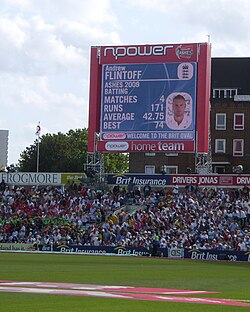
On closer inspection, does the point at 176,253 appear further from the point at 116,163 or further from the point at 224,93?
the point at 116,163

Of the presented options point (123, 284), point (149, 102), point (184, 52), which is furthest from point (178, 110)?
point (123, 284)

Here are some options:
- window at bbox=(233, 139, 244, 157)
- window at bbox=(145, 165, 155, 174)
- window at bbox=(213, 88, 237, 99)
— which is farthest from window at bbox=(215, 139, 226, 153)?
window at bbox=(145, 165, 155, 174)

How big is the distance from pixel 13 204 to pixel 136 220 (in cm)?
1204

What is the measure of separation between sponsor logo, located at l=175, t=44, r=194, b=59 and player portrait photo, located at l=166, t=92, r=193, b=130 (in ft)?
9.28

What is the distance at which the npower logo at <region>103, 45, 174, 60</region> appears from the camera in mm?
64938

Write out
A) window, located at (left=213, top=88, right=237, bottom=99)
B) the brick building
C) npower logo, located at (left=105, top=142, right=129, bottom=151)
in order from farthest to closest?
window, located at (left=213, top=88, right=237, bottom=99), the brick building, npower logo, located at (left=105, top=142, right=129, bottom=151)

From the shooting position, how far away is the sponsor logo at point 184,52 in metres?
64.2

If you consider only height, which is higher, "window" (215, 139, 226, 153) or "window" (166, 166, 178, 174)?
"window" (215, 139, 226, 153)

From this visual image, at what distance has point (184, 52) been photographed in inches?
2537

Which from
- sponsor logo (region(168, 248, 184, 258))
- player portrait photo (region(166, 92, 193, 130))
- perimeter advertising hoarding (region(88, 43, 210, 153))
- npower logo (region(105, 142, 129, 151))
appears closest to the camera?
sponsor logo (region(168, 248, 184, 258))

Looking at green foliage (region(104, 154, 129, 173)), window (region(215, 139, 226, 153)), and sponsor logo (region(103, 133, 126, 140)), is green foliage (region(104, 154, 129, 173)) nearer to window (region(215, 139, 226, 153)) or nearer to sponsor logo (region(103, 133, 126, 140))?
window (region(215, 139, 226, 153))

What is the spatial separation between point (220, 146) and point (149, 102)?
29.0 m

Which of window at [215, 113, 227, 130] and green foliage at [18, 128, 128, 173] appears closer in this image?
window at [215, 113, 227, 130]

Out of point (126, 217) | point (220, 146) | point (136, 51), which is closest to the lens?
point (126, 217)
